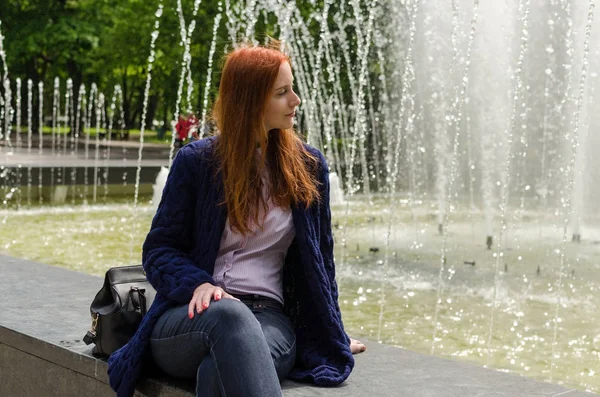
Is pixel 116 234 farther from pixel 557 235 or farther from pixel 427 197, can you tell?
pixel 427 197

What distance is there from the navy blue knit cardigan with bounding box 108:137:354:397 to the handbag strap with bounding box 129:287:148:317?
152 millimetres

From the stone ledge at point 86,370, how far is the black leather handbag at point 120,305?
0.13m

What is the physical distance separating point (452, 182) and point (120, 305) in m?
17.2

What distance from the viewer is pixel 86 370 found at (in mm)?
3611

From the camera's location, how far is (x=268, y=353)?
9.52 ft

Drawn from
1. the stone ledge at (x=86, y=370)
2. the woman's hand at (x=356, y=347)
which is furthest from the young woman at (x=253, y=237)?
the woman's hand at (x=356, y=347)

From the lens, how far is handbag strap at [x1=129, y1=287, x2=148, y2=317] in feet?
11.1

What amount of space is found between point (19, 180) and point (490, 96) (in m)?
8.64

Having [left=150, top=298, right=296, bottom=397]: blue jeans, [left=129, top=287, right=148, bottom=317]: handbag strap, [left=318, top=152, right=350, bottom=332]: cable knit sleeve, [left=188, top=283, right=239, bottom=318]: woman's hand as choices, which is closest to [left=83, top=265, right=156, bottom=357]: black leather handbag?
[left=129, top=287, right=148, bottom=317]: handbag strap

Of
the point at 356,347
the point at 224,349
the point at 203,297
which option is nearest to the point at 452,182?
the point at 356,347

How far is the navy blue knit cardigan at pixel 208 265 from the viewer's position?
126 inches

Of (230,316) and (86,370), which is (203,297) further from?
(86,370)

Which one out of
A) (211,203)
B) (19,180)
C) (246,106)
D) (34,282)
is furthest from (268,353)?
(19,180)

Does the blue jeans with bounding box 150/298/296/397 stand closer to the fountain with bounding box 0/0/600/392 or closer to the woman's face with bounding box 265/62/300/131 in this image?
the woman's face with bounding box 265/62/300/131
